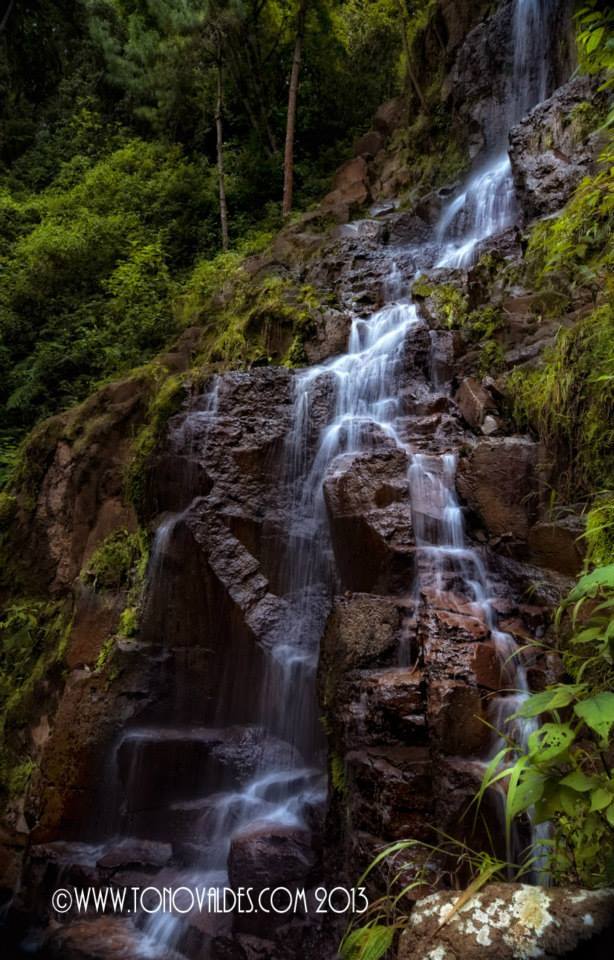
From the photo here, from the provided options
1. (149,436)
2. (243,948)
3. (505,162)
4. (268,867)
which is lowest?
(243,948)

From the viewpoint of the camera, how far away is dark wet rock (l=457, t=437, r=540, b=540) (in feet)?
15.3

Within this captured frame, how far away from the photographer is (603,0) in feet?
9.27

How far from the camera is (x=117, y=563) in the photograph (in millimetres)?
6566

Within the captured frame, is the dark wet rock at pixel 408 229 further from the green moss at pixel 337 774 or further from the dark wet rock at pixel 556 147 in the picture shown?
the green moss at pixel 337 774

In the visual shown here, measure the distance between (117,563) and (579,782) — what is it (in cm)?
575

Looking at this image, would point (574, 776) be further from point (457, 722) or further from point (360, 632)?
point (360, 632)

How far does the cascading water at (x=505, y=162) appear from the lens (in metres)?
9.42

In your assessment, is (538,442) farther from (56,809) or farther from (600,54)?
(56,809)

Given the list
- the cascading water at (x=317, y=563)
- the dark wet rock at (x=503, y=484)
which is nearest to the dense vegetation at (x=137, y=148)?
the cascading water at (x=317, y=563)

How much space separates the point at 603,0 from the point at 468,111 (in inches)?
431

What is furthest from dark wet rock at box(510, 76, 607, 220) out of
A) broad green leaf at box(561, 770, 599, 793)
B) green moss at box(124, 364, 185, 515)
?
broad green leaf at box(561, 770, 599, 793)

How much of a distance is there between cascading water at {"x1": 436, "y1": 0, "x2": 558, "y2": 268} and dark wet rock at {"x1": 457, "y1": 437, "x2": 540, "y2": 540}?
510 cm

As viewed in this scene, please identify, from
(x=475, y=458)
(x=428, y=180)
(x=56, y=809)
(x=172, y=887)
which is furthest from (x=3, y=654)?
(x=428, y=180)

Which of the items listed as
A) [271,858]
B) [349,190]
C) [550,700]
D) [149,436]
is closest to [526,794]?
[550,700]
